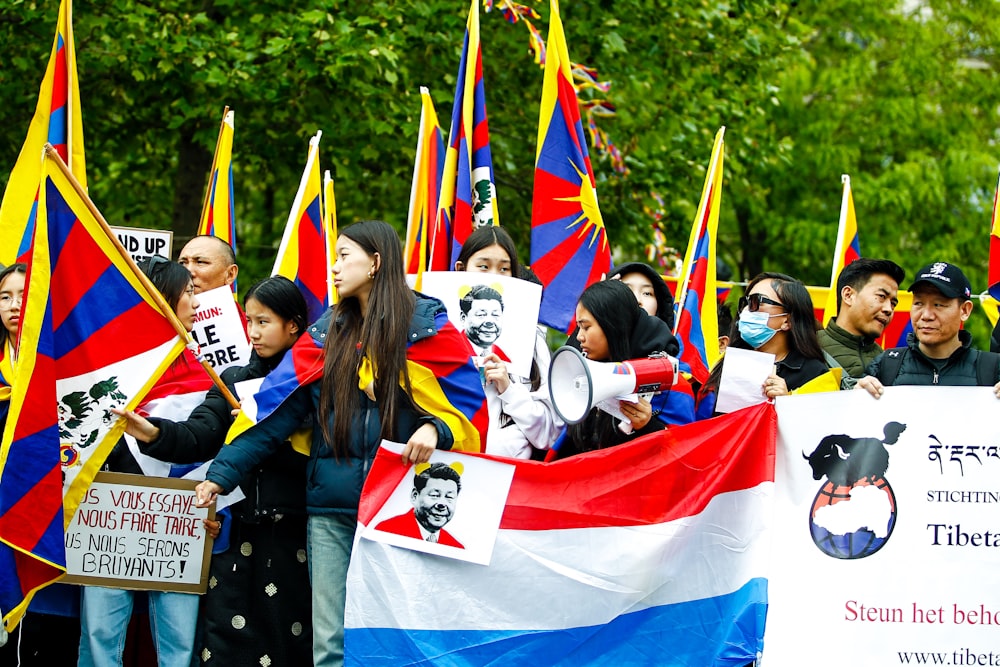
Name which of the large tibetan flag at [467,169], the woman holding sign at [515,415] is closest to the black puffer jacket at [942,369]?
the woman holding sign at [515,415]

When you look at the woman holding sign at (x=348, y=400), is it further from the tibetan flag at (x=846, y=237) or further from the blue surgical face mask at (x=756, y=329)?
the tibetan flag at (x=846, y=237)

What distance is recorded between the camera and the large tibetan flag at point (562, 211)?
7.03m

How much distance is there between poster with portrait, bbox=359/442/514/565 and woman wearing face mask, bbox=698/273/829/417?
3.73 ft

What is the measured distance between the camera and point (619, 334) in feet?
16.8

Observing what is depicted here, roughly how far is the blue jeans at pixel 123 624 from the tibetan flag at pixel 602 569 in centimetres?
90

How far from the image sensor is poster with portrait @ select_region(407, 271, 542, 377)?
557 cm

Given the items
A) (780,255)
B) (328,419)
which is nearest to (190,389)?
(328,419)

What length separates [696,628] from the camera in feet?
16.6

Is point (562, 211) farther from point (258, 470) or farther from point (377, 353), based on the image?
point (258, 470)

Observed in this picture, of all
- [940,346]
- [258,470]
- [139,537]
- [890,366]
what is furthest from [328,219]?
[940,346]

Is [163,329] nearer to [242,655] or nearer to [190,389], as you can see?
[190,389]

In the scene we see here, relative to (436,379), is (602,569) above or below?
below

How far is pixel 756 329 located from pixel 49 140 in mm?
4095

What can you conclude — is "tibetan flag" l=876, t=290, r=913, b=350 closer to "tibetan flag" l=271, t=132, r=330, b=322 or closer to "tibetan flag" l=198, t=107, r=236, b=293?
"tibetan flag" l=271, t=132, r=330, b=322
